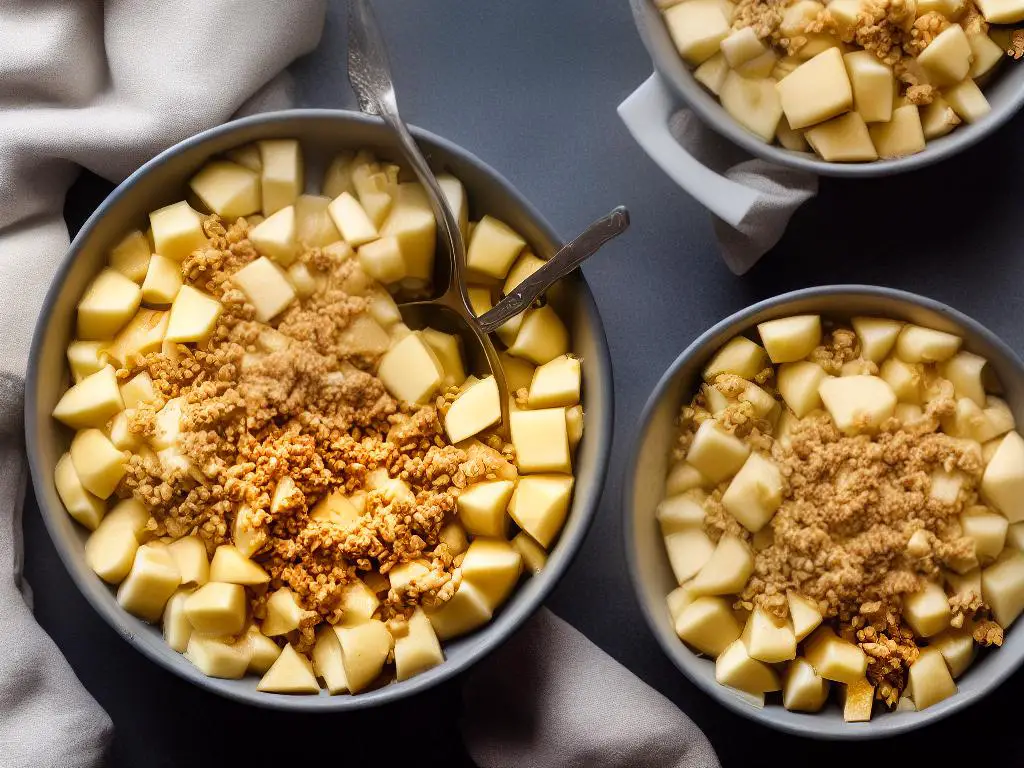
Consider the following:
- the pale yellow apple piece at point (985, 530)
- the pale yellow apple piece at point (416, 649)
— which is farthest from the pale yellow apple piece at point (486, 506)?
the pale yellow apple piece at point (985, 530)

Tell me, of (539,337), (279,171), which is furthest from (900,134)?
(279,171)

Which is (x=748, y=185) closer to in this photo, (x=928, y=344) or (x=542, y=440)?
(x=928, y=344)

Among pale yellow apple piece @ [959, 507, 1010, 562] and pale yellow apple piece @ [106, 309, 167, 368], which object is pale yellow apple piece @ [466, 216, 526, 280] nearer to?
pale yellow apple piece @ [106, 309, 167, 368]

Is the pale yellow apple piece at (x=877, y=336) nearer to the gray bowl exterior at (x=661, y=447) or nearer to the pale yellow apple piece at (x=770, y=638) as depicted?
the gray bowl exterior at (x=661, y=447)

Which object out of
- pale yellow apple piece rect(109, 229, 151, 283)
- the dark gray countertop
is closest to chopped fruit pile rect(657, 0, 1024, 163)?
the dark gray countertop

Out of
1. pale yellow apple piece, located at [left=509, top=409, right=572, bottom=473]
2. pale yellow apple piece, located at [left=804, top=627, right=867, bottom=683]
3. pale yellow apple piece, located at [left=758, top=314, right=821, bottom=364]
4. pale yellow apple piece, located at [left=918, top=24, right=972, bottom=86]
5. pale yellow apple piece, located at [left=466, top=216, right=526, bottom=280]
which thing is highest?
pale yellow apple piece, located at [left=918, top=24, right=972, bottom=86]

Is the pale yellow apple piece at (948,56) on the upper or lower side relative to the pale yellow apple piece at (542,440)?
upper
